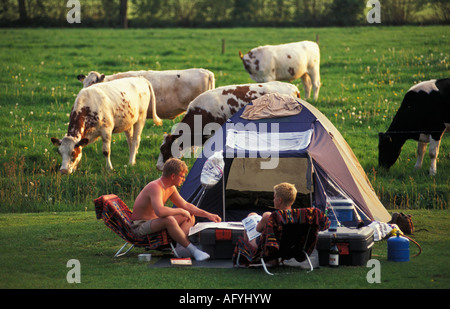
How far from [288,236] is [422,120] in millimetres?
9680

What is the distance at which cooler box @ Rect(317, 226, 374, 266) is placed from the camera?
31.5 ft

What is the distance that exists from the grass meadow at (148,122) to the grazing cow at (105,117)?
0.56 metres

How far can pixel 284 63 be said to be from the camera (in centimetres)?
2600

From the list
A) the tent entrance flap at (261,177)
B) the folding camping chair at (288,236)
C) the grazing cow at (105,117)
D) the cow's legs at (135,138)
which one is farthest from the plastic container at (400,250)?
the cow's legs at (135,138)

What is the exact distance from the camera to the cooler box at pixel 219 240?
10141 millimetres

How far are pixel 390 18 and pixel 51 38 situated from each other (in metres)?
18.0

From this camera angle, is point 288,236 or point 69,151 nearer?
point 288,236

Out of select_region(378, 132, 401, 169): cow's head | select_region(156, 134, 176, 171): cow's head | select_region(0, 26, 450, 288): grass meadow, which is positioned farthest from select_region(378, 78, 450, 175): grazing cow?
select_region(156, 134, 176, 171): cow's head

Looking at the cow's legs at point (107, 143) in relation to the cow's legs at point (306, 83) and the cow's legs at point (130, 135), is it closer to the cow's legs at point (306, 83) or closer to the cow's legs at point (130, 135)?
the cow's legs at point (130, 135)

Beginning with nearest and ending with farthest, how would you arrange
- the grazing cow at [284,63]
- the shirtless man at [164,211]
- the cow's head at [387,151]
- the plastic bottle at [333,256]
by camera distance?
the plastic bottle at [333,256], the shirtless man at [164,211], the cow's head at [387,151], the grazing cow at [284,63]

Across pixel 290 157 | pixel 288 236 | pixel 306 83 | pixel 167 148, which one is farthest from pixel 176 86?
pixel 288 236

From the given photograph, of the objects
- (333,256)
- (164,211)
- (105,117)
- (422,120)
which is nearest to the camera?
(333,256)

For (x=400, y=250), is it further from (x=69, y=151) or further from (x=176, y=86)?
(x=176, y=86)

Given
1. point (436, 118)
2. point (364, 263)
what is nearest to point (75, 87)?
point (436, 118)
